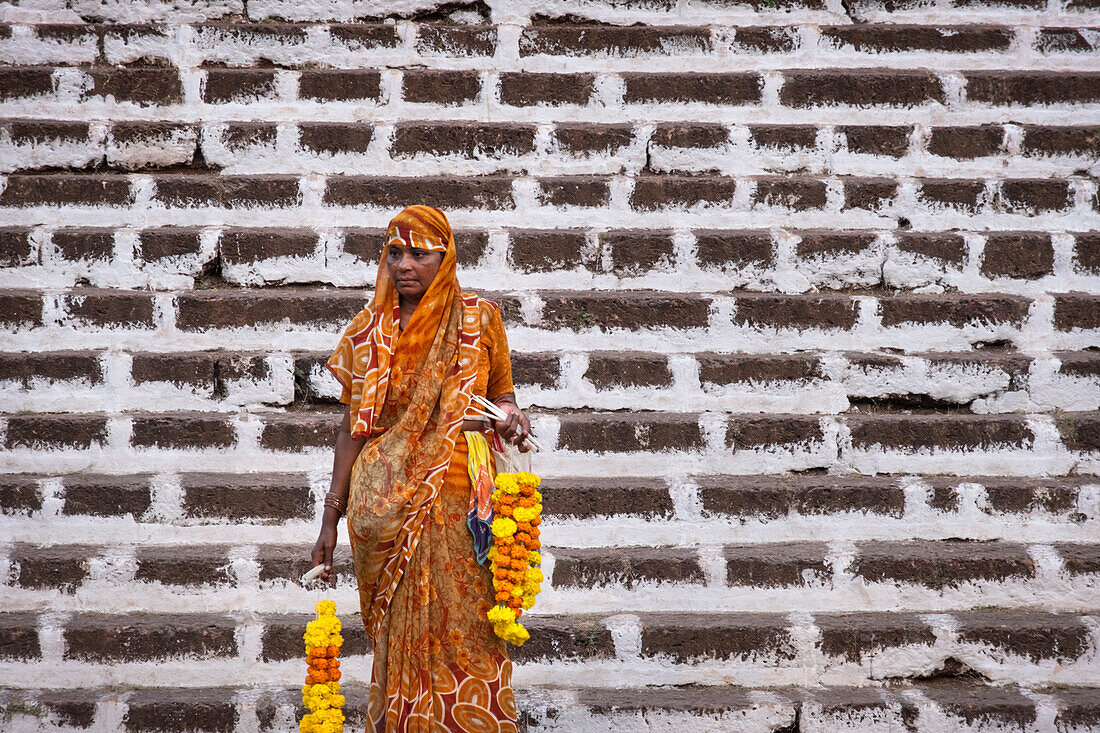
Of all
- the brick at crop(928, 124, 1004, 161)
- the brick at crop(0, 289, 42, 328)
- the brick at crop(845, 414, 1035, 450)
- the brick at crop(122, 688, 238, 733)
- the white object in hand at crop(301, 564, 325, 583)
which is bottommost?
the brick at crop(122, 688, 238, 733)

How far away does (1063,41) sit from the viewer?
5.52 m

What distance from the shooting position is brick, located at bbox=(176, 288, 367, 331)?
470 centimetres

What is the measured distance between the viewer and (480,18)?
5.66 metres

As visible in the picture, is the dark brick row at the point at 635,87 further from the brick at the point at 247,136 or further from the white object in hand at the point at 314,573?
the white object in hand at the point at 314,573

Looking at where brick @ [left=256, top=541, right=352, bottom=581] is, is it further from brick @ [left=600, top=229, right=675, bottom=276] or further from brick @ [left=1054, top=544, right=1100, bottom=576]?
brick @ [left=1054, top=544, right=1100, bottom=576]

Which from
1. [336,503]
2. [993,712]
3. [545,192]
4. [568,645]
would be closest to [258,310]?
[545,192]

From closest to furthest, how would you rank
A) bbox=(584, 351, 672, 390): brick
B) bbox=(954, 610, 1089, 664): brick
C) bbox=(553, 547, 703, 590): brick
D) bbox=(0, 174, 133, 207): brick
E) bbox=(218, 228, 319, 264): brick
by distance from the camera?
bbox=(954, 610, 1089, 664): brick < bbox=(553, 547, 703, 590): brick < bbox=(584, 351, 672, 390): brick < bbox=(218, 228, 319, 264): brick < bbox=(0, 174, 133, 207): brick

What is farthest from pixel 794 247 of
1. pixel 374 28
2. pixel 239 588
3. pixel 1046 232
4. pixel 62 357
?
pixel 62 357

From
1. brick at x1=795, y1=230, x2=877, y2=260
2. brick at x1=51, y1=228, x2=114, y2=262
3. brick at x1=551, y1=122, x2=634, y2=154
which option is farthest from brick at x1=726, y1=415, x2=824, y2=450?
brick at x1=51, y1=228, x2=114, y2=262

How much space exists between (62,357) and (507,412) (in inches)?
102

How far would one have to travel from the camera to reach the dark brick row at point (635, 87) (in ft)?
17.3

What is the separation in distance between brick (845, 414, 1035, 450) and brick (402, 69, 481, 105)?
2709 millimetres

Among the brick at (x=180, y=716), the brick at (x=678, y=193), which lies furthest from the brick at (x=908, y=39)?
the brick at (x=180, y=716)

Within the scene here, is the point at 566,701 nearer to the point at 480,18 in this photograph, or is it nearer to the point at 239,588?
the point at 239,588
